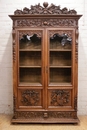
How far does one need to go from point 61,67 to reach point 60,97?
0.57 meters

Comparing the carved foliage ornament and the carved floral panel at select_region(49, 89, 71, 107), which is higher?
the carved foliage ornament

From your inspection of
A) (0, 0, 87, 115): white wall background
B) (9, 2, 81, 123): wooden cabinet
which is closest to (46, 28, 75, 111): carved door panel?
(9, 2, 81, 123): wooden cabinet

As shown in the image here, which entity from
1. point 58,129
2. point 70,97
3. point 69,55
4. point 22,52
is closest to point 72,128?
point 58,129

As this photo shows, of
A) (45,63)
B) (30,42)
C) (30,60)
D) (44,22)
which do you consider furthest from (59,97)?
(44,22)

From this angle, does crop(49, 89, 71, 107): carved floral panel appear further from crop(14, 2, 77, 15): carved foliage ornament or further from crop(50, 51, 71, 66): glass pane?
crop(14, 2, 77, 15): carved foliage ornament

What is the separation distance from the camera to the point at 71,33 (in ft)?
11.0

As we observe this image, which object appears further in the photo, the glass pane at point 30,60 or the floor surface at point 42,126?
the glass pane at point 30,60

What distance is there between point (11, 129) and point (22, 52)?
1429 millimetres

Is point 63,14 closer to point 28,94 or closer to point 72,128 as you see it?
point 28,94

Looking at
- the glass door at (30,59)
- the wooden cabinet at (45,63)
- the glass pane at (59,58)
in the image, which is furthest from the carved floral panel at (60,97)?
the glass pane at (59,58)

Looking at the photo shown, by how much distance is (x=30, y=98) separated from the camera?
3.46m

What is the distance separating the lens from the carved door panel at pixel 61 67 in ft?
11.1

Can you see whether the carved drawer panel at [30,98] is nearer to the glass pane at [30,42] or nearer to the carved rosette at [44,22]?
the glass pane at [30,42]

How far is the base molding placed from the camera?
345cm
